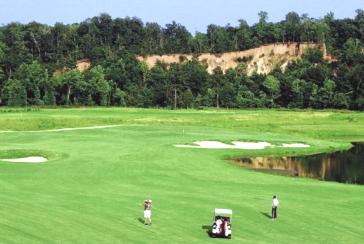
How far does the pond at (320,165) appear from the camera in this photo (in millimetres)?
56541

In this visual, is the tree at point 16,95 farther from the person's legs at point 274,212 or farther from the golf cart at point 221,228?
the golf cart at point 221,228

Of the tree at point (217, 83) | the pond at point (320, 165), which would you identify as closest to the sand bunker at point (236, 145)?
the pond at point (320, 165)

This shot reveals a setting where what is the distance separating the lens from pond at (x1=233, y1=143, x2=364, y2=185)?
56.5 metres

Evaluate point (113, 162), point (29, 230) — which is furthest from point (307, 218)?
point (113, 162)

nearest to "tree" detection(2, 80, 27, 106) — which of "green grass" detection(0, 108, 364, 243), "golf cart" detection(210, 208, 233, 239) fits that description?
"green grass" detection(0, 108, 364, 243)

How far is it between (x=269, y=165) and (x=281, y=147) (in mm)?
Answer: 13154

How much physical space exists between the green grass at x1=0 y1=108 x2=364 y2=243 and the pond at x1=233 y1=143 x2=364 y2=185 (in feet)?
9.71

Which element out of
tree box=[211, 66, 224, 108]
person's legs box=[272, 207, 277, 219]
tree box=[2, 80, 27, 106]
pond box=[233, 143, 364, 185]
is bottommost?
pond box=[233, 143, 364, 185]

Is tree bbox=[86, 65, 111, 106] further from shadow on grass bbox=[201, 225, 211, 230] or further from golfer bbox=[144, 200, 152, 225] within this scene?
golfer bbox=[144, 200, 152, 225]

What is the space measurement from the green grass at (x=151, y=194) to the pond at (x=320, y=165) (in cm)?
296

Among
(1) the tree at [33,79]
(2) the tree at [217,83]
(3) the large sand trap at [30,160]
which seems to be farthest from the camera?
(2) the tree at [217,83]

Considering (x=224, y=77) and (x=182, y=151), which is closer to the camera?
(x=182, y=151)

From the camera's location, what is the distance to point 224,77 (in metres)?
192

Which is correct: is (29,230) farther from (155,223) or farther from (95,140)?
(95,140)
